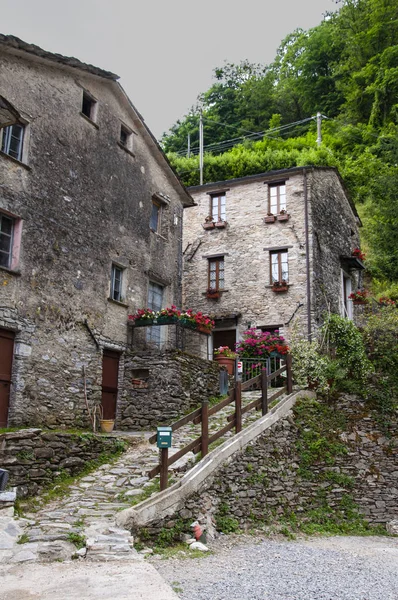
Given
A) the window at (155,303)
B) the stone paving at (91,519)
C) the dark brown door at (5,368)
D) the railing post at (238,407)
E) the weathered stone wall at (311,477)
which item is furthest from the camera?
the window at (155,303)

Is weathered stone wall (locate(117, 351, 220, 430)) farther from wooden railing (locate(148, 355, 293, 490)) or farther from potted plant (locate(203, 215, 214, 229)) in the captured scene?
potted plant (locate(203, 215, 214, 229))

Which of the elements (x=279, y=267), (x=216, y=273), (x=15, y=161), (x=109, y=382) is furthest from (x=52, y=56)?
(x=279, y=267)

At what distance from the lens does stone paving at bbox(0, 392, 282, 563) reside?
6480mm

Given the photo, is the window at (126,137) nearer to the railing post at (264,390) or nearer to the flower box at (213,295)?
the flower box at (213,295)

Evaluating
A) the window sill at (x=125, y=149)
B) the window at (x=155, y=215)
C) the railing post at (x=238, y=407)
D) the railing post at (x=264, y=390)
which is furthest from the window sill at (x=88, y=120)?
the railing post at (x=238, y=407)

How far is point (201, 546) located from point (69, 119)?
32.7ft

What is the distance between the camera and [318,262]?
19.3 m

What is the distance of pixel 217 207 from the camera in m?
21.4

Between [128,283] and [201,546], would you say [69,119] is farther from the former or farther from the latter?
[201,546]

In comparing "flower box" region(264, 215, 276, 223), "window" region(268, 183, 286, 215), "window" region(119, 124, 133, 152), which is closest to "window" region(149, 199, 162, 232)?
"window" region(119, 124, 133, 152)

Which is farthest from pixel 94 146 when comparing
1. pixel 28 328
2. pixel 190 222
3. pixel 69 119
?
pixel 190 222

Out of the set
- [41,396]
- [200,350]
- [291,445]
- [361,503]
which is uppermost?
[200,350]

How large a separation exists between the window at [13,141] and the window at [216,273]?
1007 cm

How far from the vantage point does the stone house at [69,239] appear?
11141 millimetres
